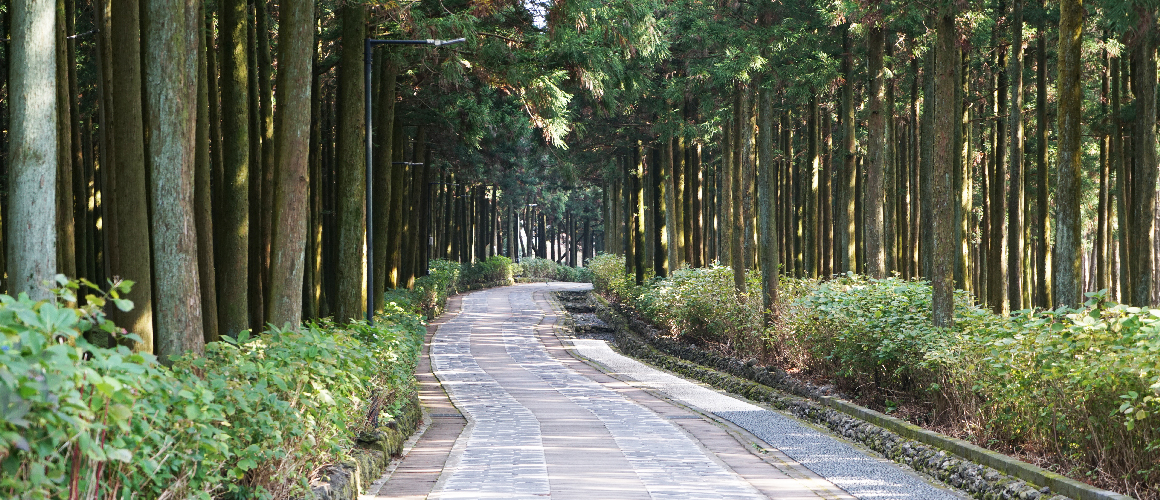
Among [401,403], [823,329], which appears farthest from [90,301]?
[823,329]

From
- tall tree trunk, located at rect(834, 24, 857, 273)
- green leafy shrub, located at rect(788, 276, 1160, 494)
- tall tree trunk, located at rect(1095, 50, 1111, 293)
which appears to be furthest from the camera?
tall tree trunk, located at rect(1095, 50, 1111, 293)

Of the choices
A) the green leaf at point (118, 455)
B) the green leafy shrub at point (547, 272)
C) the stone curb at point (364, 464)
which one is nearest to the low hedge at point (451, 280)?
the green leafy shrub at point (547, 272)

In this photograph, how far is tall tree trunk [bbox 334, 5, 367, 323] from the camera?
13867 mm

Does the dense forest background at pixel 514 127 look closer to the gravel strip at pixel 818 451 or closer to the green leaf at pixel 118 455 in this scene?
the green leaf at pixel 118 455

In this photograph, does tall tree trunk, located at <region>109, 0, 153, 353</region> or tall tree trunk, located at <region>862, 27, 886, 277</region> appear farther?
tall tree trunk, located at <region>862, 27, 886, 277</region>

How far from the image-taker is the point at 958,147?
61.5 ft

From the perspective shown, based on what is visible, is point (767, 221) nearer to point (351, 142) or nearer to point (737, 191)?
point (737, 191)

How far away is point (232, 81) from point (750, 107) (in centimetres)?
1458

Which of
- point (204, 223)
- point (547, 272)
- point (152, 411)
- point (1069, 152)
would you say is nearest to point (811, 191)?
point (1069, 152)

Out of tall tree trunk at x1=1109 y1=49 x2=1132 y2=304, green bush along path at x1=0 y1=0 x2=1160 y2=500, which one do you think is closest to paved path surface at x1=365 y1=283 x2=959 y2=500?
green bush along path at x1=0 y1=0 x2=1160 y2=500

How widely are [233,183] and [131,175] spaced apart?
2.54 metres

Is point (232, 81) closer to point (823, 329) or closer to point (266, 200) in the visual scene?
point (266, 200)

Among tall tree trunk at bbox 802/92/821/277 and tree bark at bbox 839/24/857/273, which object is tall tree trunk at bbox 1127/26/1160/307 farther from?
tall tree trunk at bbox 802/92/821/277

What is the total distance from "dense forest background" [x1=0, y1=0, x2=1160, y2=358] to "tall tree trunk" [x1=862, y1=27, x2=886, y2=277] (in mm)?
64
